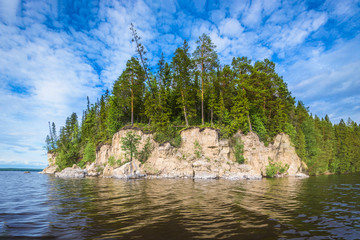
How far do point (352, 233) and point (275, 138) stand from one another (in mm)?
34459

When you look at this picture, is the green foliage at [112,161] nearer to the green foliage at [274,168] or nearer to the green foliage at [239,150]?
the green foliage at [239,150]

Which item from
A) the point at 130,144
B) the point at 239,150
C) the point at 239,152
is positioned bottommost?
the point at 239,152

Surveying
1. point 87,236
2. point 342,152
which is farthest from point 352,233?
point 342,152

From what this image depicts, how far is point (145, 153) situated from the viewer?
31828mm

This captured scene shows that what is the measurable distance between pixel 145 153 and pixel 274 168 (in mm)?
25035

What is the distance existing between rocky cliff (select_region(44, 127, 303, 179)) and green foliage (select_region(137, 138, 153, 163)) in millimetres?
571

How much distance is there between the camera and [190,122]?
36.8m

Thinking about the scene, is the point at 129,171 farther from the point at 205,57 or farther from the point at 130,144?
the point at 205,57

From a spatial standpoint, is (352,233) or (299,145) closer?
(352,233)

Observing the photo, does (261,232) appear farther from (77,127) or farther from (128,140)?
(77,127)

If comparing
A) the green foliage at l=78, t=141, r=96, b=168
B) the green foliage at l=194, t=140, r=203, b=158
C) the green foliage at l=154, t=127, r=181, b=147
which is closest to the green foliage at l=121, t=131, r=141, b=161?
the green foliage at l=154, t=127, r=181, b=147

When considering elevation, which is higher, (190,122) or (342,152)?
(190,122)

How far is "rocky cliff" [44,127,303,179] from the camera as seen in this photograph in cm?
2764

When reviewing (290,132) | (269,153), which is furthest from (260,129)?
(290,132)
